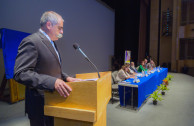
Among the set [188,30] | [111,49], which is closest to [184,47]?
[188,30]

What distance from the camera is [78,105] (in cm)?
87

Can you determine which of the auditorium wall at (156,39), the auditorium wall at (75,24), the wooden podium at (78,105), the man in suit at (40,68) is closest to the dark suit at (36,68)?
the man in suit at (40,68)

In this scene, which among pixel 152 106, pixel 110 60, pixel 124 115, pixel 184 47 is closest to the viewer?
pixel 124 115

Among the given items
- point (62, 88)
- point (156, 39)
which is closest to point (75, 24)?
point (62, 88)

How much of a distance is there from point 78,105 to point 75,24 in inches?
249

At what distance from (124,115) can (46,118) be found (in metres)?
2.52

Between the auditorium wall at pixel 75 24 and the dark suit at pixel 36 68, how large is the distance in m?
3.81

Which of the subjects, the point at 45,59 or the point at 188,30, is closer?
the point at 45,59

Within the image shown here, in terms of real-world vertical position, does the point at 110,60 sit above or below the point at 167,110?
above

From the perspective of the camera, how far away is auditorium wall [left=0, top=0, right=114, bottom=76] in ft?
14.0

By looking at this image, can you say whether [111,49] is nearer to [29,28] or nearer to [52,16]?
[29,28]

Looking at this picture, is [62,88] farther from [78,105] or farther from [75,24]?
[75,24]

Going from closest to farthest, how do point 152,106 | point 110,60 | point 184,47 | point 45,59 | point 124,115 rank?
point 45,59 → point 124,115 → point 152,106 → point 110,60 → point 184,47

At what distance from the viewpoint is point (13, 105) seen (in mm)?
3869
